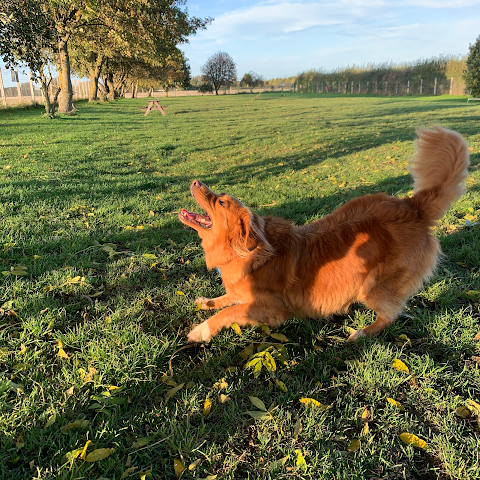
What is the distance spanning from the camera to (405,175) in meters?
7.91

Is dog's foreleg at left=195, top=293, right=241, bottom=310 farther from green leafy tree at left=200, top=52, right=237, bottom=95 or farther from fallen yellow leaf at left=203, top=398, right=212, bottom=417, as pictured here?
green leafy tree at left=200, top=52, right=237, bottom=95

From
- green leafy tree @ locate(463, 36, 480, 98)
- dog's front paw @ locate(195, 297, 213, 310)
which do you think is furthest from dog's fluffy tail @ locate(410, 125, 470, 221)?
green leafy tree @ locate(463, 36, 480, 98)

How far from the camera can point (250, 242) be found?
284 cm

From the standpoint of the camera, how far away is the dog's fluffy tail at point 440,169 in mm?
2859

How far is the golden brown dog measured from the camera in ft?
9.36

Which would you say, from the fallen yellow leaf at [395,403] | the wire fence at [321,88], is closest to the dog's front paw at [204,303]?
the fallen yellow leaf at [395,403]

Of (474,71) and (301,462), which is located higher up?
(474,71)

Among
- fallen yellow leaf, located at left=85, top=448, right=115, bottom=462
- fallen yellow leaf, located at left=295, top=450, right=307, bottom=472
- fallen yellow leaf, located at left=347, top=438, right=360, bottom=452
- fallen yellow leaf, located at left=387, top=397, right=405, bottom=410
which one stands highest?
fallen yellow leaf, located at left=85, top=448, right=115, bottom=462

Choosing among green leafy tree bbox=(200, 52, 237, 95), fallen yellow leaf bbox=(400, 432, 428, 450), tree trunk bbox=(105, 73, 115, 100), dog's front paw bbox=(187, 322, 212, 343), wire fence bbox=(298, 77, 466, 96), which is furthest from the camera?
green leafy tree bbox=(200, 52, 237, 95)

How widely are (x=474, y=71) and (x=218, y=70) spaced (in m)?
77.0

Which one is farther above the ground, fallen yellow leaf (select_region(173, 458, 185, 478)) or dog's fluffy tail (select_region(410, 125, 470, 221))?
dog's fluffy tail (select_region(410, 125, 470, 221))

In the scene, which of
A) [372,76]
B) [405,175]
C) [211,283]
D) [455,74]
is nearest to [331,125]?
[405,175]

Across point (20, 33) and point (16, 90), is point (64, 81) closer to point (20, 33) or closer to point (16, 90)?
point (16, 90)

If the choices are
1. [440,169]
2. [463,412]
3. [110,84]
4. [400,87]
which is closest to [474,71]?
[400,87]
